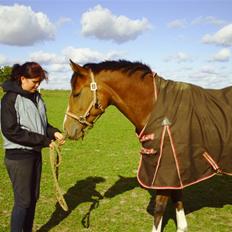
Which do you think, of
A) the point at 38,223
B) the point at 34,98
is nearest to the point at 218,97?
the point at 34,98

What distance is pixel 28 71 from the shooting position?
3920 mm

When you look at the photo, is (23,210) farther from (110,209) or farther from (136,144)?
(136,144)

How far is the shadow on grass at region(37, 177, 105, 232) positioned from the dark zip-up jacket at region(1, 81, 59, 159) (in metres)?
1.69

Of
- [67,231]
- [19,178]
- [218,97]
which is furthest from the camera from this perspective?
[67,231]

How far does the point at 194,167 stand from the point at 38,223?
2606 mm

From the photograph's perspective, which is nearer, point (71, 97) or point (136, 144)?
point (71, 97)

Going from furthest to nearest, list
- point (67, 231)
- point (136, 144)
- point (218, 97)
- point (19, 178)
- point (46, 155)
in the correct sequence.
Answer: point (136, 144)
point (46, 155)
point (67, 231)
point (218, 97)
point (19, 178)

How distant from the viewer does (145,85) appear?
4480 mm

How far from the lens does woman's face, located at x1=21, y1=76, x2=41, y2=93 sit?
13.0 feet

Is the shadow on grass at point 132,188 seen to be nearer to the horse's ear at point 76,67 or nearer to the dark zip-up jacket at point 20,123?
the dark zip-up jacket at point 20,123

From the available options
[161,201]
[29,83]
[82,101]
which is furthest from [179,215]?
[29,83]

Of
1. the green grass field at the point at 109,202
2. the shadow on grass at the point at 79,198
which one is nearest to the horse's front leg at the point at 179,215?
the green grass field at the point at 109,202

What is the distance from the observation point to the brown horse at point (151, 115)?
13.9ft

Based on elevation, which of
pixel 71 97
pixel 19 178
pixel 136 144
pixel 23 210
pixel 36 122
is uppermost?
pixel 71 97
